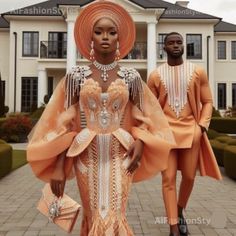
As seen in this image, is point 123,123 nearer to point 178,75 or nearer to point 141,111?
point 141,111

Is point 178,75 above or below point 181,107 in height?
above

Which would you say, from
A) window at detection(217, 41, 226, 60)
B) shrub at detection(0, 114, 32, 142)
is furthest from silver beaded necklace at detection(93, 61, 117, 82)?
window at detection(217, 41, 226, 60)

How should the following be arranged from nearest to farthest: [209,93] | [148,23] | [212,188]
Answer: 1. [209,93]
2. [212,188]
3. [148,23]

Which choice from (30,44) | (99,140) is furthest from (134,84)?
(30,44)

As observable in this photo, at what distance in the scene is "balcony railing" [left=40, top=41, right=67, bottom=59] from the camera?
104 ft

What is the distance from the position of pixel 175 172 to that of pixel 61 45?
28.5 m

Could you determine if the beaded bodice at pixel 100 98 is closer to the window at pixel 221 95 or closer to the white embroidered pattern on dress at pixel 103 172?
the white embroidered pattern on dress at pixel 103 172

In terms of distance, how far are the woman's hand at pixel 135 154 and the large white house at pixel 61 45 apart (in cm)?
2762

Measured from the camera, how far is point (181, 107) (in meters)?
4.90

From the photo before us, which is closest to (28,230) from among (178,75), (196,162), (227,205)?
(196,162)

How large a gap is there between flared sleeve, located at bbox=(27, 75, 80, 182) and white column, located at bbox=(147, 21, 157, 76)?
27.6 m

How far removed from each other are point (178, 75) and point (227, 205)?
294cm

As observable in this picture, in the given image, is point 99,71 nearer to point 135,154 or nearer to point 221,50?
point 135,154

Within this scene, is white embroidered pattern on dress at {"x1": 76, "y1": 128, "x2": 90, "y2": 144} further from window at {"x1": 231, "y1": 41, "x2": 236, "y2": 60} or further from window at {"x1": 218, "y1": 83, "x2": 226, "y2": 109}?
window at {"x1": 231, "y1": 41, "x2": 236, "y2": 60}
